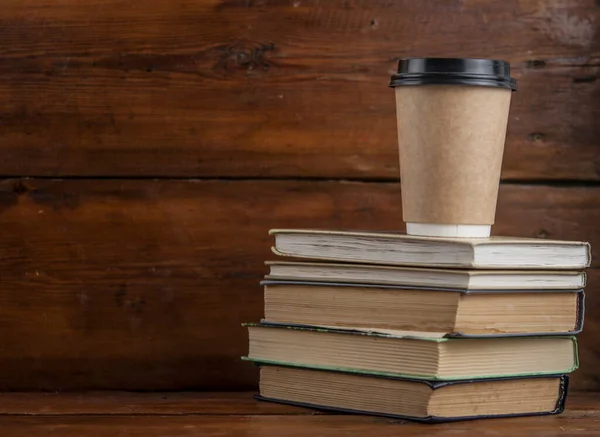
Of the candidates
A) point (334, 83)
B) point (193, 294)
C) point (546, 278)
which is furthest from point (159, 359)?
point (546, 278)

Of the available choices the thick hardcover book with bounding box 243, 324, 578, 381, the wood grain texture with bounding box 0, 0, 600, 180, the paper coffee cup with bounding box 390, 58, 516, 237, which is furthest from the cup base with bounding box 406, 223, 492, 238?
the wood grain texture with bounding box 0, 0, 600, 180

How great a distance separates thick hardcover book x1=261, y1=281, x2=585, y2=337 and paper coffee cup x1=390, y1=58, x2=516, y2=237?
0.30 feet

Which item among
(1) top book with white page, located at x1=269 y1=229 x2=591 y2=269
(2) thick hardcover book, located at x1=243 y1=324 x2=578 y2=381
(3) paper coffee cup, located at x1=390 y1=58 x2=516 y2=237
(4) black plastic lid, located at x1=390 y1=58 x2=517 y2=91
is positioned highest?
(4) black plastic lid, located at x1=390 y1=58 x2=517 y2=91

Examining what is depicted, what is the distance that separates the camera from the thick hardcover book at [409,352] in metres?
1.08

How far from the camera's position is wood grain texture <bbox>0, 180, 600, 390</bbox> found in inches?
54.4

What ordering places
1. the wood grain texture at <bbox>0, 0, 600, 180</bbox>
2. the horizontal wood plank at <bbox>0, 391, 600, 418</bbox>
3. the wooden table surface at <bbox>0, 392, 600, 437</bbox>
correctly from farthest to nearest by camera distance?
the wood grain texture at <bbox>0, 0, 600, 180</bbox> → the horizontal wood plank at <bbox>0, 391, 600, 418</bbox> → the wooden table surface at <bbox>0, 392, 600, 437</bbox>

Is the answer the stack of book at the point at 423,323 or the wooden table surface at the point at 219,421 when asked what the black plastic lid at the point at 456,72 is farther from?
the wooden table surface at the point at 219,421

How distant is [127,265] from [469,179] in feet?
1.75

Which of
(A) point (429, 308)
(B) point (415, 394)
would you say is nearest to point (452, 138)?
(A) point (429, 308)

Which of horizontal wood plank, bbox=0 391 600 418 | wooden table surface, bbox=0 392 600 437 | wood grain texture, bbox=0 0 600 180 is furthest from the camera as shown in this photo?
wood grain texture, bbox=0 0 600 180

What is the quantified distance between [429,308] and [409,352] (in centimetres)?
6

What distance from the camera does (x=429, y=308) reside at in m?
1.11

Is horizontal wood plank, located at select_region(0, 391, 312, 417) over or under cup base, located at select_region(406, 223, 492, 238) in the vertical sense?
under

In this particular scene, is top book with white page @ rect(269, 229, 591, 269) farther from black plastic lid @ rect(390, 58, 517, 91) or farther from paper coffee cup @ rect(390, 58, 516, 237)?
black plastic lid @ rect(390, 58, 517, 91)
